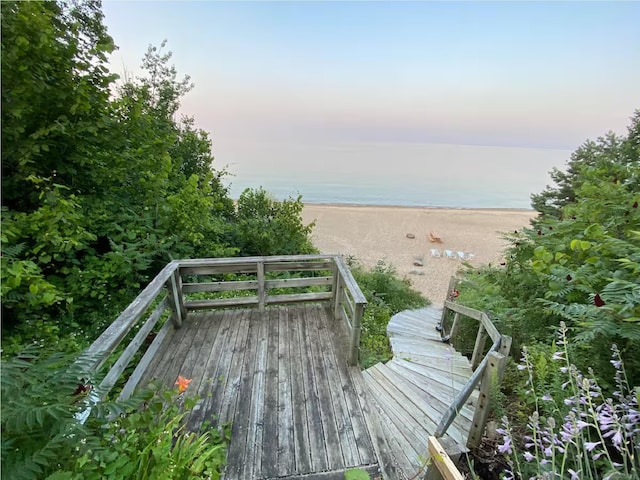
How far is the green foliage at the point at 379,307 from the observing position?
418 cm

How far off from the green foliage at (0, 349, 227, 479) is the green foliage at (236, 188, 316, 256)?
17.3 feet

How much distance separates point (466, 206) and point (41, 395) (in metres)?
28.9

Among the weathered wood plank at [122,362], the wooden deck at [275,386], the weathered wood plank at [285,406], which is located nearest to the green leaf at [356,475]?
the wooden deck at [275,386]

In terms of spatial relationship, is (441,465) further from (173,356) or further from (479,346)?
(173,356)

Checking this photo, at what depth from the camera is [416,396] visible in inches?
111

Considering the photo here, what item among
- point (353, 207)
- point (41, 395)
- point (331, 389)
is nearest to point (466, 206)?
point (353, 207)

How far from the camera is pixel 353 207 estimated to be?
22859 millimetres

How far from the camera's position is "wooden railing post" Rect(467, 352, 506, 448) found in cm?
181

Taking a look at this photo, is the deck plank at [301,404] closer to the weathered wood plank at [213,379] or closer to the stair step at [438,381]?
the weathered wood plank at [213,379]

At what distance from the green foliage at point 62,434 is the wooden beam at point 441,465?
126cm

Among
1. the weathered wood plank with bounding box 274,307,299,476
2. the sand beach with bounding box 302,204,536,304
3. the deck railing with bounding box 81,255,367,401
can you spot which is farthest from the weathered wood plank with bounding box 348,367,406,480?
the sand beach with bounding box 302,204,536,304

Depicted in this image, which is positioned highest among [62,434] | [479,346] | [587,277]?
[587,277]

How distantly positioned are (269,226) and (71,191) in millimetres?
4133

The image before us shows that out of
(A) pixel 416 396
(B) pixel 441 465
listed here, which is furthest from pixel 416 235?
(B) pixel 441 465
